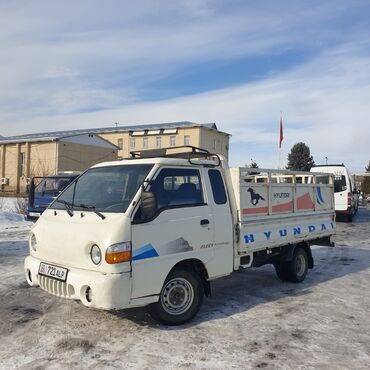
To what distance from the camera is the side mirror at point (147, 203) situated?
4.80 m

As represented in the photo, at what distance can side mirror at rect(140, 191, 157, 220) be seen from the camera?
15.8ft

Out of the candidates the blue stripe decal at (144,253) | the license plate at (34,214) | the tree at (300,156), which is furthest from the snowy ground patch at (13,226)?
the tree at (300,156)

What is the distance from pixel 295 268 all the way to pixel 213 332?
118 inches

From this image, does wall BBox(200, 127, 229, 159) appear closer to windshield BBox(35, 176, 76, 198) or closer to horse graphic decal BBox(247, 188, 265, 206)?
windshield BBox(35, 176, 76, 198)

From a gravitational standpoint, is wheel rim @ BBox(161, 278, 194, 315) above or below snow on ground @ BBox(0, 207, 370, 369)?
above

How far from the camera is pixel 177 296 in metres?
5.32

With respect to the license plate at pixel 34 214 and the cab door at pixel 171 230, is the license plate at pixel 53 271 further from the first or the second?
the license plate at pixel 34 214

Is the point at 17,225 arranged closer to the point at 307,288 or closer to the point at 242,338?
the point at 307,288

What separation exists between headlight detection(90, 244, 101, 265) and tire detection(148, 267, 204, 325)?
33.9 inches

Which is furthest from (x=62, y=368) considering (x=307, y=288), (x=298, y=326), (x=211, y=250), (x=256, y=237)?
(x=307, y=288)

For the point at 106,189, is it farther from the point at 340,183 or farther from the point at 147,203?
the point at 340,183

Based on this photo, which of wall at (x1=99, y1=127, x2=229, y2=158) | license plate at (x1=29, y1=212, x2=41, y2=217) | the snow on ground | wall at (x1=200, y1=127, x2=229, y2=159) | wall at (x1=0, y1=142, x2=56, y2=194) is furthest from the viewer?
wall at (x1=200, y1=127, x2=229, y2=159)

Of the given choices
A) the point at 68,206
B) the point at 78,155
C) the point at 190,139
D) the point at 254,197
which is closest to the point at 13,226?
the point at 68,206

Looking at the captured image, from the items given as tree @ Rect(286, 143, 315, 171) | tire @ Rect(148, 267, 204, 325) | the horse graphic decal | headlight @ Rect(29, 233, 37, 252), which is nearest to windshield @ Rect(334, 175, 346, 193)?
the horse graphic decal
